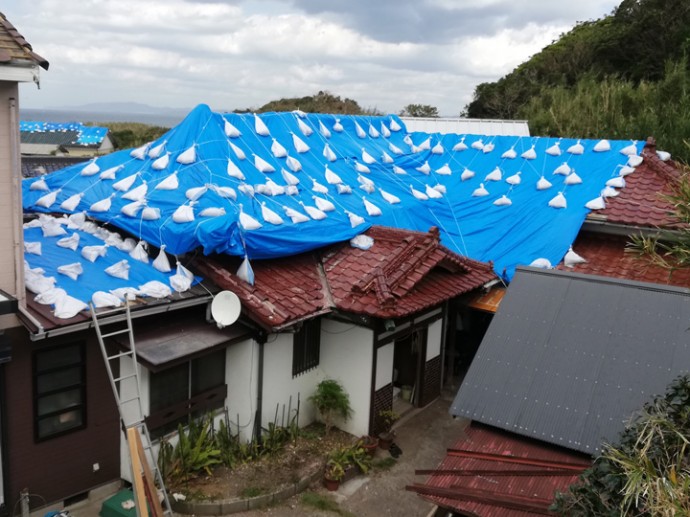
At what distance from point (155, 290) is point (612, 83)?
2468 cm

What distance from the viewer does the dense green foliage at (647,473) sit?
3885mm

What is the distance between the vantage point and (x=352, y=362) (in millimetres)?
11523

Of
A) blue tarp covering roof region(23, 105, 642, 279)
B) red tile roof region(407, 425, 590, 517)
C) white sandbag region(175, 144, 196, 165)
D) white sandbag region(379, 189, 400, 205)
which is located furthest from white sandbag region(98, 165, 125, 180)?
red tile roof region(407, 425, 590, 517)

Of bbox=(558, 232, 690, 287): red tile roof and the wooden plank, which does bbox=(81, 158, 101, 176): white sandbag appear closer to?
the wooden plank

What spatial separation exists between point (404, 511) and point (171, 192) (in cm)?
757

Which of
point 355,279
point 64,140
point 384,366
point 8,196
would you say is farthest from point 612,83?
point 64,140

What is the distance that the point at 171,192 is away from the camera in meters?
11.9

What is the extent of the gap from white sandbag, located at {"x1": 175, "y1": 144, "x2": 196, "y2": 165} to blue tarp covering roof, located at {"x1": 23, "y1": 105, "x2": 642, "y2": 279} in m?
0.02

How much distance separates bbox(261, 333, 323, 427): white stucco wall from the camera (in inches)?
420

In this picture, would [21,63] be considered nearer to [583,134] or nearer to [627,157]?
[627,157]

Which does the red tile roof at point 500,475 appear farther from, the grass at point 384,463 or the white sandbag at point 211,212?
the white sandbag at point 211,212

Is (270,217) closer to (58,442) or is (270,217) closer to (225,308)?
(225,308)

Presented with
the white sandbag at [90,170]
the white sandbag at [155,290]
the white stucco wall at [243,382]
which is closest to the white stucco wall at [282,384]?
the white stucco wall at [243,382]

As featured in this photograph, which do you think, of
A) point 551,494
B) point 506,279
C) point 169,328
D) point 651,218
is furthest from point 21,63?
point 651,218
